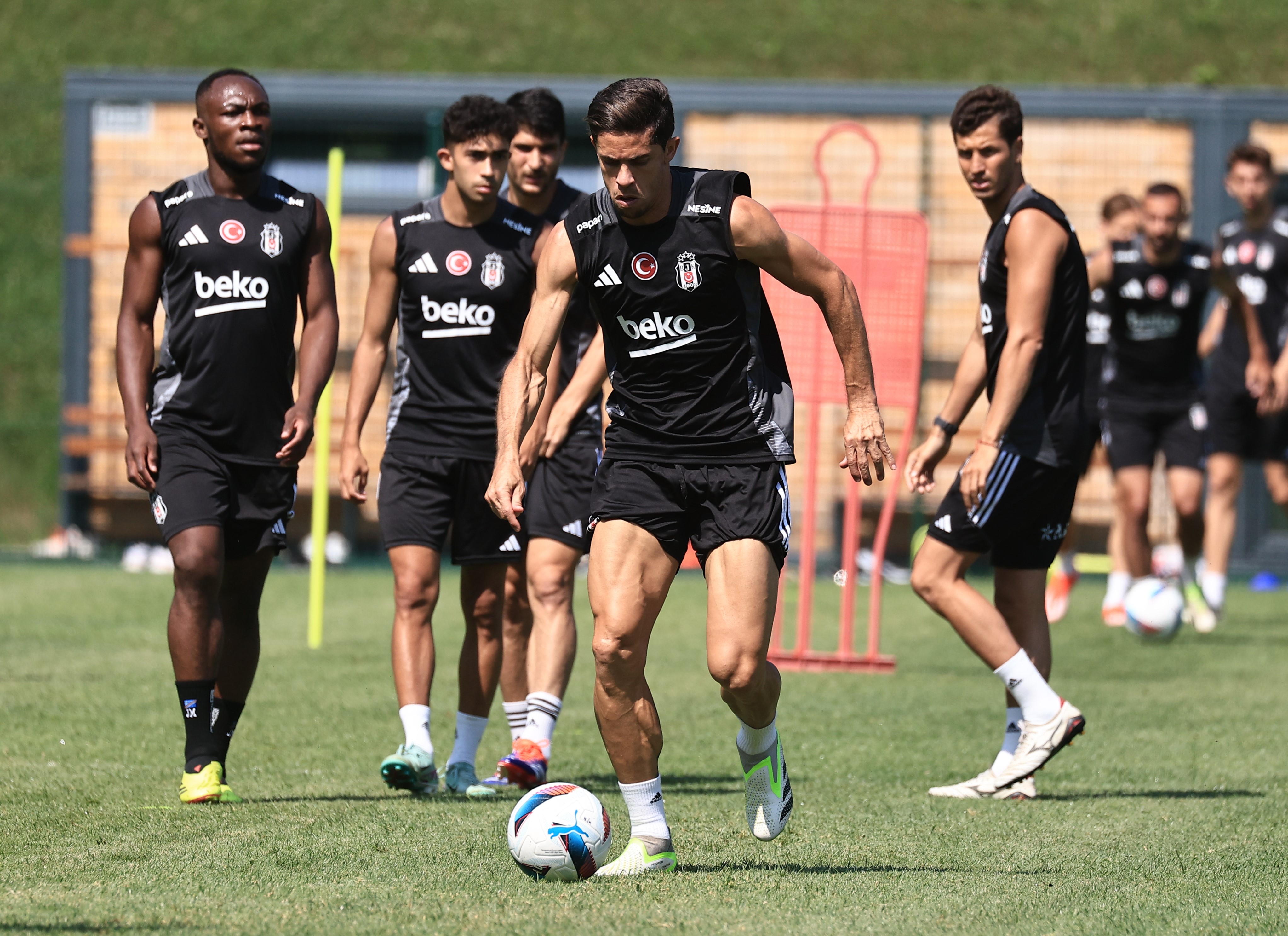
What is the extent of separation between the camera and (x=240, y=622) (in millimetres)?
6152

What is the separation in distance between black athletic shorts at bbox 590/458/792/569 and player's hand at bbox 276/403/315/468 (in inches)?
62.0

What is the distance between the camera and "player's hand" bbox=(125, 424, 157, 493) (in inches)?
228

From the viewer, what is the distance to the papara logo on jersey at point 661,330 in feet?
15.5

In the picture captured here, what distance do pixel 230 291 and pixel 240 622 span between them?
1.21 m

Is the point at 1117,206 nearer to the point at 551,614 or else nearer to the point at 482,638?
the point at 551,614

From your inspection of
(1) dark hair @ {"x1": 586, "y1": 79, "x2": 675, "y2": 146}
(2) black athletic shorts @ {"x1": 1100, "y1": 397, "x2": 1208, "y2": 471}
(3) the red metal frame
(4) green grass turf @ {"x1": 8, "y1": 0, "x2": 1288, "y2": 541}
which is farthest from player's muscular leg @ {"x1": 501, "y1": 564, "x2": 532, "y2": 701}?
(4) green grass turf @ {"x1": 8, "y1": 0, "x2": 1288, "y2": 541}

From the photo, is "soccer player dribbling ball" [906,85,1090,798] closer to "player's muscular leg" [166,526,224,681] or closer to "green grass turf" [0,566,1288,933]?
"green grass turf" [0,566,1288,933]

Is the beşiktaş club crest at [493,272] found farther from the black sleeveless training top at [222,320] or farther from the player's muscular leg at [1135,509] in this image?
the player's muscular leg at [1135,509]

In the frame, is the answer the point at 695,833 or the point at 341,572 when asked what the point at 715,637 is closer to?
the point at 695,833

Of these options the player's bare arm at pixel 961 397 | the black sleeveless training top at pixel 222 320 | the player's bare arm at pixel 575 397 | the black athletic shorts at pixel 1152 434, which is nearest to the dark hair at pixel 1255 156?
the black athletic shorts at pixel 1152 434

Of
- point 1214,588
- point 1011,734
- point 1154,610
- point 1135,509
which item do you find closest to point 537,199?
point 1011,734

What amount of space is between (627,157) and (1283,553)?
12114 mm

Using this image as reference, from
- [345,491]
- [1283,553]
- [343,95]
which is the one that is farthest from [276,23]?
[345,491]

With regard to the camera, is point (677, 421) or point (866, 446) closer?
point (866, 446)
